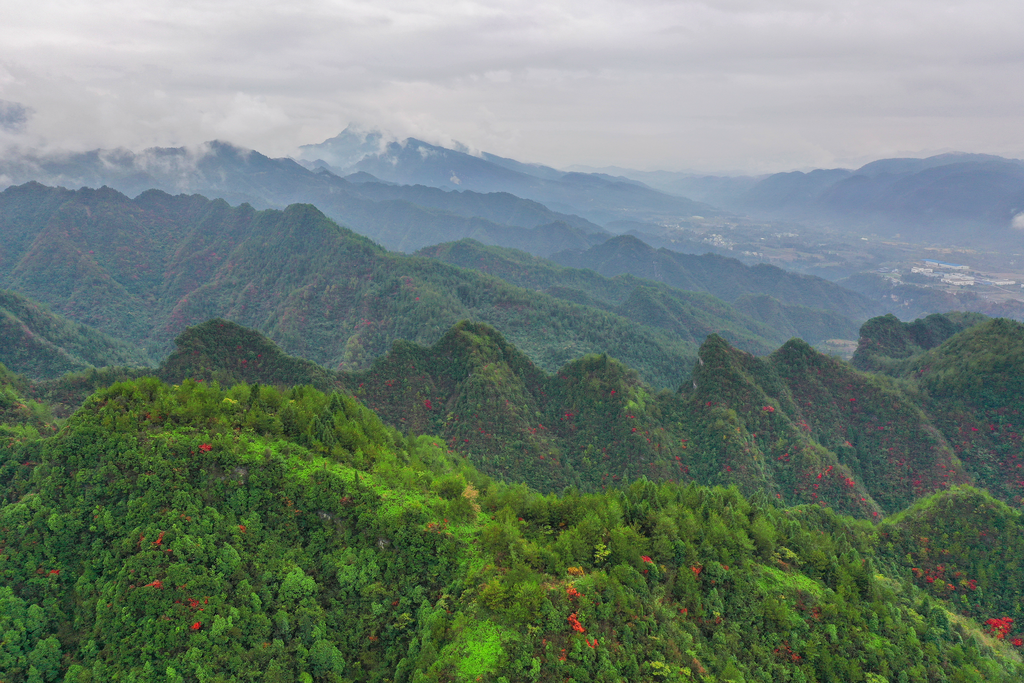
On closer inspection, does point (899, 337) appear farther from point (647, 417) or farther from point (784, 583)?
point (784, 583)

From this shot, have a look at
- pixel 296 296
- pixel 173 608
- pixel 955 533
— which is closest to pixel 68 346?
pixel 296 296

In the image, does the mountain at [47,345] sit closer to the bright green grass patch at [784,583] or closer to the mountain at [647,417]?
the mountain at [647,417]

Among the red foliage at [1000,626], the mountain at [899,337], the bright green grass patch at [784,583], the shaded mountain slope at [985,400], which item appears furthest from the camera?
the mountain at [899,337]

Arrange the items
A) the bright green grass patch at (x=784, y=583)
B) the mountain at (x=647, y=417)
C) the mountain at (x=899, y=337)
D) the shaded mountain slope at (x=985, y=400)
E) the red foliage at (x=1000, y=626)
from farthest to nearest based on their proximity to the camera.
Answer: the mountain at (x=899, y=337) < the shaded mountain slope at (x=985, y=400) < the mountain at (x=647, y=417) < the red foliage at (x=1000, y=626) < the bright green grass patch at (x=784, y=583)

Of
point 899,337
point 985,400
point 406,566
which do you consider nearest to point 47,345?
point 406,566

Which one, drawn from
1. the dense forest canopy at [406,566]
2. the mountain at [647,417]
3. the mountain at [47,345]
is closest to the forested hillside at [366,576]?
the dense forest canopy at [406,566]
